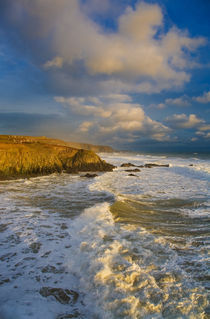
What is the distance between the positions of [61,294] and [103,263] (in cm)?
98

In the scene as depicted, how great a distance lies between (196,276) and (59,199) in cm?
609

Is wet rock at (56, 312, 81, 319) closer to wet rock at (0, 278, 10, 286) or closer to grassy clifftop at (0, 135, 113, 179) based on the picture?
wet rock at (0, 278, 10, 286)

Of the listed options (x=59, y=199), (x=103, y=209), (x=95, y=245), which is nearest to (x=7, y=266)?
(x=95, y=245)

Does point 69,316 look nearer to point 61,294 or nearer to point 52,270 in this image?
point 61,294

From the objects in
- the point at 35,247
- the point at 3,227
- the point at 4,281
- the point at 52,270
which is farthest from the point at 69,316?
the point at 3,227

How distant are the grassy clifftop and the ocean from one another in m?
9.63

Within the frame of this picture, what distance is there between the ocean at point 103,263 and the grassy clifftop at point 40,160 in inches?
379

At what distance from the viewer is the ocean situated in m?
2.47

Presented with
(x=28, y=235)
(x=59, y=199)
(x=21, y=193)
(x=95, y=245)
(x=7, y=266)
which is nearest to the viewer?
(x=7, y=266)

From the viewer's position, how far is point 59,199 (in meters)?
7.97

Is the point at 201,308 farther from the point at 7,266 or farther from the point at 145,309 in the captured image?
the point at 7,266

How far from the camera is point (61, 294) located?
2713 mm

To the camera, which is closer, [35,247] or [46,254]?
[46,254]

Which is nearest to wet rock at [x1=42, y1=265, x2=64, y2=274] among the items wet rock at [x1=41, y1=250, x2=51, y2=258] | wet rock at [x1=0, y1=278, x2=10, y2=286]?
wet rock at [x1=41, y1=250, x2=51, y2=258]
